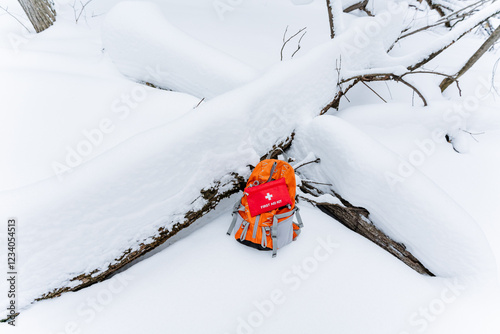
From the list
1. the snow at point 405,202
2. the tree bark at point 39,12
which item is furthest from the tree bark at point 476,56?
the tree bark at point 39,12

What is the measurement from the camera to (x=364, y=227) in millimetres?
2012

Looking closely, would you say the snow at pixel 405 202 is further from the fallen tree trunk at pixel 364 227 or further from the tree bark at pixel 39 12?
the tree bark at pixel 39 12

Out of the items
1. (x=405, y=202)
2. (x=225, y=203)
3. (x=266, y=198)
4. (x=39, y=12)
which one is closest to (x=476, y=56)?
(x=405, y=202)

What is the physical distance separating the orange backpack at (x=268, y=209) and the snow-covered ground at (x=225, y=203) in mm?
106

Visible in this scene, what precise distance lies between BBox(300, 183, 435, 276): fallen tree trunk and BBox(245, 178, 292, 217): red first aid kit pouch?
469 mm

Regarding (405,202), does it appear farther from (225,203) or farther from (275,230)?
(225,203)

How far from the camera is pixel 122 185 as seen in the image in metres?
1.41

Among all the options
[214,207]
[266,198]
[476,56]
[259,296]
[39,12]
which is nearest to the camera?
Answer: [259,296]

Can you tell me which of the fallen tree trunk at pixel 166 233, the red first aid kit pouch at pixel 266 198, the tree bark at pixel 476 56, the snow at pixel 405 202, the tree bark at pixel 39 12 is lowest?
the snow at pixel 405 202

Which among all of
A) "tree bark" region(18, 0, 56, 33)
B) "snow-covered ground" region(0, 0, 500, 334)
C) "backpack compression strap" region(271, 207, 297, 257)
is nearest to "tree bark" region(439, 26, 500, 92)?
"snow-covered ground" region(0, 0, 500, 334)

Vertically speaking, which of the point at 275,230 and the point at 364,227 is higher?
the point at 275,230

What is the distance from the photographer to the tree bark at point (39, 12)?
128 inches

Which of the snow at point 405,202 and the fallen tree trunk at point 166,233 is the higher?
the fallen tree trunk at point 166,233

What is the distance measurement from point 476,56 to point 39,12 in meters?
5.21
